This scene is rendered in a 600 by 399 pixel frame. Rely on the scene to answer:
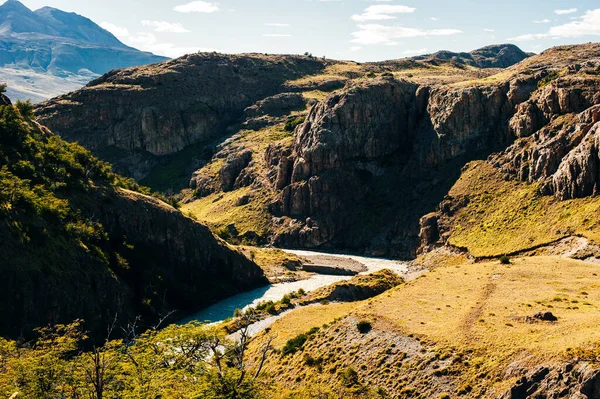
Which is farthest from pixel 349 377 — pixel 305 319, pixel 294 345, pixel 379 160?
pixel 379 160

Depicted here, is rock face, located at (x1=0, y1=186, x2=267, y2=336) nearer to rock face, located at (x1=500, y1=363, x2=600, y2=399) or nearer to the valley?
the valley

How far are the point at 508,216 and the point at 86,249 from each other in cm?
9947

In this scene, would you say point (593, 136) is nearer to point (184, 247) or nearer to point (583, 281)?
point (583, 281)

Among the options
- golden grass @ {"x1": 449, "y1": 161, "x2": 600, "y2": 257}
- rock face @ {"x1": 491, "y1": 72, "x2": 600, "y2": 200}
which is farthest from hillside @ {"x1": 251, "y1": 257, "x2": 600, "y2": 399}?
rock face @ {"x1": 491, "y1": 72, "x2": 600, "y2": 200}

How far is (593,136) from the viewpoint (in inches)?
5305

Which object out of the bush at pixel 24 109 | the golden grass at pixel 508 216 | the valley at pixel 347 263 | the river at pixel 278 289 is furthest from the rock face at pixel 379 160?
the bush at pixel 24 109

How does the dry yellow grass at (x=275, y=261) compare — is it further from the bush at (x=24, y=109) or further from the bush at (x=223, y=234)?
the bush at (x=24, y=109)

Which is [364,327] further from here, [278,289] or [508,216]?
[508,216]

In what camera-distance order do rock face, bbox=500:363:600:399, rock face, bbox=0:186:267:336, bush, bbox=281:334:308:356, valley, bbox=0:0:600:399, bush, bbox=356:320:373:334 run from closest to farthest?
1. rock face, bbox=500:363:600:399
2. valley, bbox=0:0:600:399
3. bush, bbox=356:320:373:334
4. bush, bbox=281:334:308:356
5. rock face, bbox=0:186:267:336

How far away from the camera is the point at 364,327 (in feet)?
248

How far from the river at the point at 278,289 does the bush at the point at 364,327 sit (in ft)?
119

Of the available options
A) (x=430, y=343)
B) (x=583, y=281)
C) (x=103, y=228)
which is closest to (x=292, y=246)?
(x=103, y=228)

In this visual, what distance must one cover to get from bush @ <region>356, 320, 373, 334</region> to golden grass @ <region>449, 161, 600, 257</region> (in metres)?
61.4

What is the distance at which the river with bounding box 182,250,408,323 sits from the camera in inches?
4702
